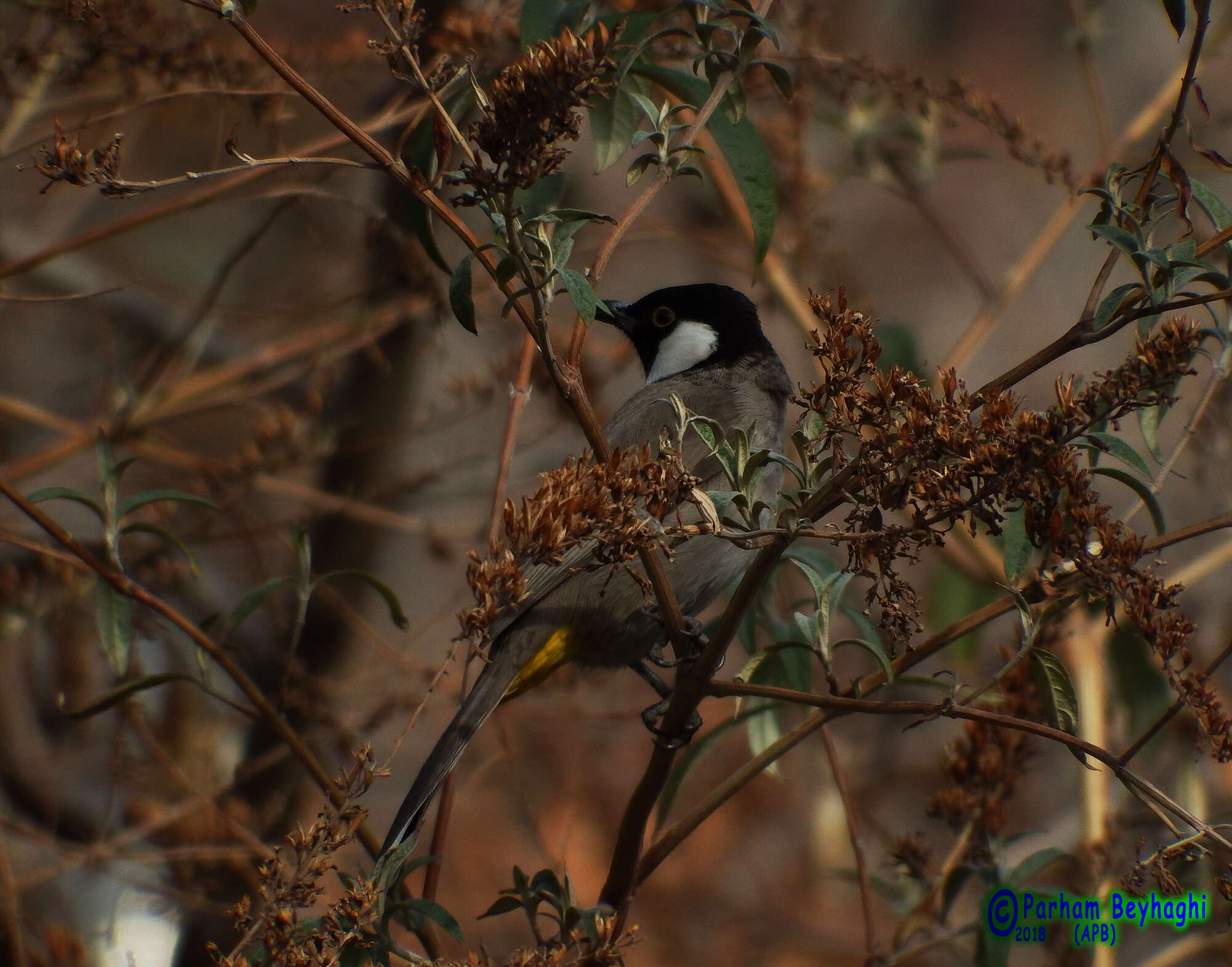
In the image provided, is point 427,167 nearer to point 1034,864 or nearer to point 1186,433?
point 1186,433

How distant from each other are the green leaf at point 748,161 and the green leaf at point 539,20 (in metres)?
0.14

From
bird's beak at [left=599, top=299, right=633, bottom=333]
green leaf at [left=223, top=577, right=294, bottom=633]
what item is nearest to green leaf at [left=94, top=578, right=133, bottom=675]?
green leaf at [left=223, top=577, right=294, bottom=633]

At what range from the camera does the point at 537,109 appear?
0.94 m

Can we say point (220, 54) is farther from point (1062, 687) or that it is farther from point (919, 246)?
point (919, 246)

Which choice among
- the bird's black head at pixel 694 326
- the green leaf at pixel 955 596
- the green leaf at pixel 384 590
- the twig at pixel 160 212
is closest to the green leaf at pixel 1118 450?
the green leaf at pixel 384 590

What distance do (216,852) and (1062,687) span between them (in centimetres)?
145

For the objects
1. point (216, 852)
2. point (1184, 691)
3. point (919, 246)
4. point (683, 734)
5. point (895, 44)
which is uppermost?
point (895, 44)

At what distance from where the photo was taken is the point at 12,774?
278 cm

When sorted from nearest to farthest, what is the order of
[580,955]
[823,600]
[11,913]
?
[580,955]
[823,600]
[11,913]

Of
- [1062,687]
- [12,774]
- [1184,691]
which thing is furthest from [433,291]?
[12,774]

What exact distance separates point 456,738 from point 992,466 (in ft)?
3.49

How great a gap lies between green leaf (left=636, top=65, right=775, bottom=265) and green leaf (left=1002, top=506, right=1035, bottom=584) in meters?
0.46

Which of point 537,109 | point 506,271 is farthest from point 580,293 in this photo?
point 537,109

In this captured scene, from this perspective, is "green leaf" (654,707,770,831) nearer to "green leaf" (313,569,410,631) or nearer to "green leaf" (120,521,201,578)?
"green leaf" (313,569,410,631)
